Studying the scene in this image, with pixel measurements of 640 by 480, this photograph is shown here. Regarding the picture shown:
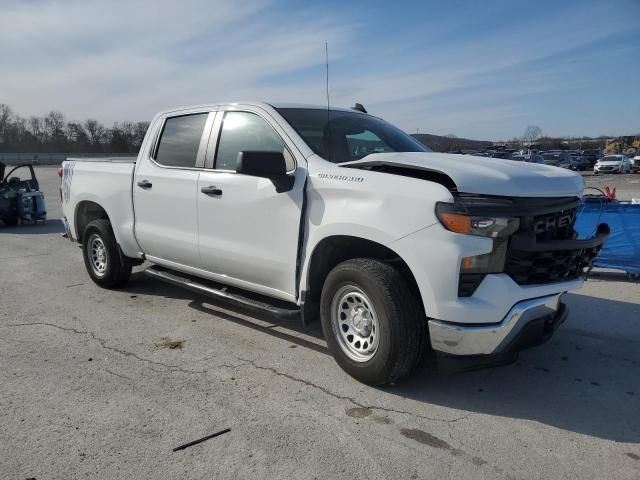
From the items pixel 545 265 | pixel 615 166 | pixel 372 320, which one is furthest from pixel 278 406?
pixel 615 166

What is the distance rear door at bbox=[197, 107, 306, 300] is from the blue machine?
4263mm

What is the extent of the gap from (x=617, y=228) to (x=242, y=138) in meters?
4.91

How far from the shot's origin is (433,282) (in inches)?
125

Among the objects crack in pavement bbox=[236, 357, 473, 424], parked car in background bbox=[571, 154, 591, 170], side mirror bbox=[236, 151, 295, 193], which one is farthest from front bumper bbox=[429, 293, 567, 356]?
parked car in background bbox=[571, 154, 591, 170]

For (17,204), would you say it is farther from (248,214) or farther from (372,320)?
(372,320)

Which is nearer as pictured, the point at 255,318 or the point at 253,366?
the point at 253,366

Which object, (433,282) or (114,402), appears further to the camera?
(114,402)

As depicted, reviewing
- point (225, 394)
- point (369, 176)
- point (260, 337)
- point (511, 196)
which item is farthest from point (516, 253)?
point (260, 337)

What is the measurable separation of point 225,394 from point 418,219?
1737 millimetres

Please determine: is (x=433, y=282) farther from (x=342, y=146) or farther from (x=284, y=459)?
(x=342, y=146)

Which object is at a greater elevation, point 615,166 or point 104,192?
point 104,192

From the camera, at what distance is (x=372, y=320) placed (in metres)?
3.62

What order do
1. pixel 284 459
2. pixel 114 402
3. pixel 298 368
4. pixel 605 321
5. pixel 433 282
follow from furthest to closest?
pixel 605 321, pixel 298 368, pixel 114 402, pixel 433 282, pixel 284 459

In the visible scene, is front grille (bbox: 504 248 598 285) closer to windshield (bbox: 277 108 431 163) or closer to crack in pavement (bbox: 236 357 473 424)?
crack in pavement (bbox: 236 357 473 424)
